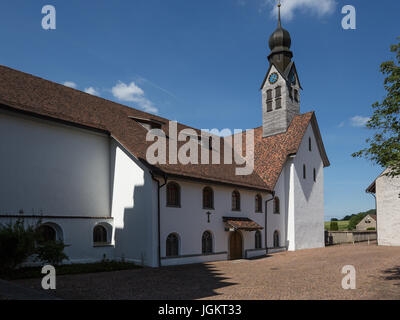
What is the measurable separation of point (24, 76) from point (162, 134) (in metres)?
8.36

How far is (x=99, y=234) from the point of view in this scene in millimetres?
18062

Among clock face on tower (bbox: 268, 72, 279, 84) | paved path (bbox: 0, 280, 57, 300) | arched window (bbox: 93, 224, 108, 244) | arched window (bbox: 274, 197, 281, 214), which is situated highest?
clock face on tower (bbox: 268, 72, 279, 84)

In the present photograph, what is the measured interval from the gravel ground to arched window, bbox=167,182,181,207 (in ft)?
11.0

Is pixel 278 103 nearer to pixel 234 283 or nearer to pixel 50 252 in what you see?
pixel 234 283

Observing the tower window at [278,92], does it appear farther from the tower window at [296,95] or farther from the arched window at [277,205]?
the arched window at [277,205]

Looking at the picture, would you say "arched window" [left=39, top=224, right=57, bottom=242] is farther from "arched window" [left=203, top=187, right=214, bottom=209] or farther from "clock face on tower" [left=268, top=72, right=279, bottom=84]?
"clock face on tower" [left=268, top=72, right=279, bottom=84]

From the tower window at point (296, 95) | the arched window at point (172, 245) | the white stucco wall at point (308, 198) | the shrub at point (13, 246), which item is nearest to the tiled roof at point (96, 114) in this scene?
the white stucco wall at point (308, 198)

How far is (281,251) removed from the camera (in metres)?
26.0

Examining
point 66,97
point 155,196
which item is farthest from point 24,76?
point 155,196

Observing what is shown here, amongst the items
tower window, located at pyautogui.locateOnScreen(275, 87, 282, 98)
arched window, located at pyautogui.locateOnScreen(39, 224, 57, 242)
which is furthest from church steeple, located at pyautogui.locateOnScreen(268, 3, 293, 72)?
arched window, located at pyautogui.locateOnScreen(39, 224, 57, 242)

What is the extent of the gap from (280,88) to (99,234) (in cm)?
2041

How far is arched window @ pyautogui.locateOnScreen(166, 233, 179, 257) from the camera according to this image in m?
17.8

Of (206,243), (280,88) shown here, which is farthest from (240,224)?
(280,88)

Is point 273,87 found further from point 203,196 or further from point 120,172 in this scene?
point 120,172
